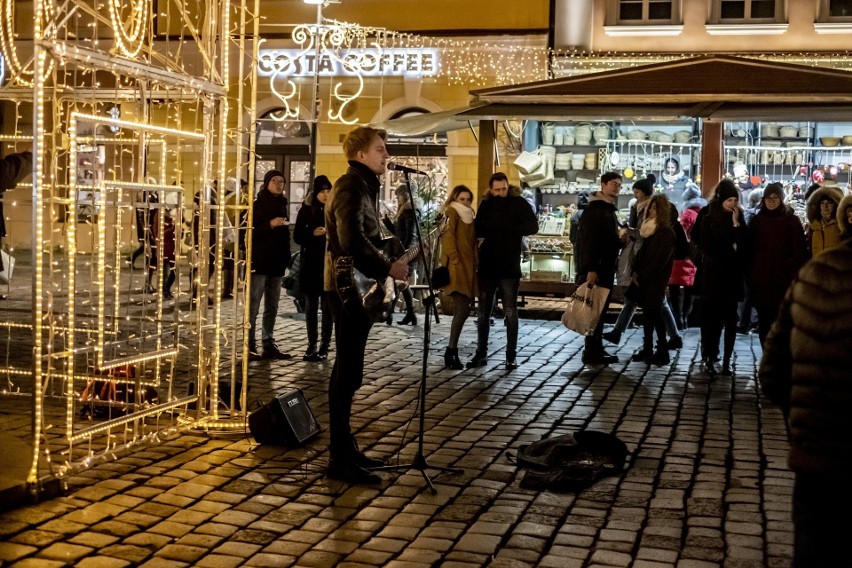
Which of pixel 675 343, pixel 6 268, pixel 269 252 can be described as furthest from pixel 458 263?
pixel 6 268

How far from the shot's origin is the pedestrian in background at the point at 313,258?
1098 centimetres

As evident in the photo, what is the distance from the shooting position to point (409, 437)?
24.6 ft

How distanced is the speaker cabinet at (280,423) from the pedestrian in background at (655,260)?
490 cm

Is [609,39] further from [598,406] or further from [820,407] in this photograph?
[820,407]

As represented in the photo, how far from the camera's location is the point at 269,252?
1084 centimetres

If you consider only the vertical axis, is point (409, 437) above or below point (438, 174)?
below

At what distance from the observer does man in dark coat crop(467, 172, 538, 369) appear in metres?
10.7

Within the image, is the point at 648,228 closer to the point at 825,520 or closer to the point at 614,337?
the point at 614,337

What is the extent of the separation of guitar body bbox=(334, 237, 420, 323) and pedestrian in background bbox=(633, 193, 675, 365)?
17.1 feet

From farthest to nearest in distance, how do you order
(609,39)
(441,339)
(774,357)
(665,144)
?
(609,39), (665,144), (441,339), (774,357)

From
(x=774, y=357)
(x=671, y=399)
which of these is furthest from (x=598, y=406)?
(x=774, y=357)

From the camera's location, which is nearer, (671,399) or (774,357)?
(774,357)

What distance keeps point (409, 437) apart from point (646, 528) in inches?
90.8

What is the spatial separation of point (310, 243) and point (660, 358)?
12.1 ft
